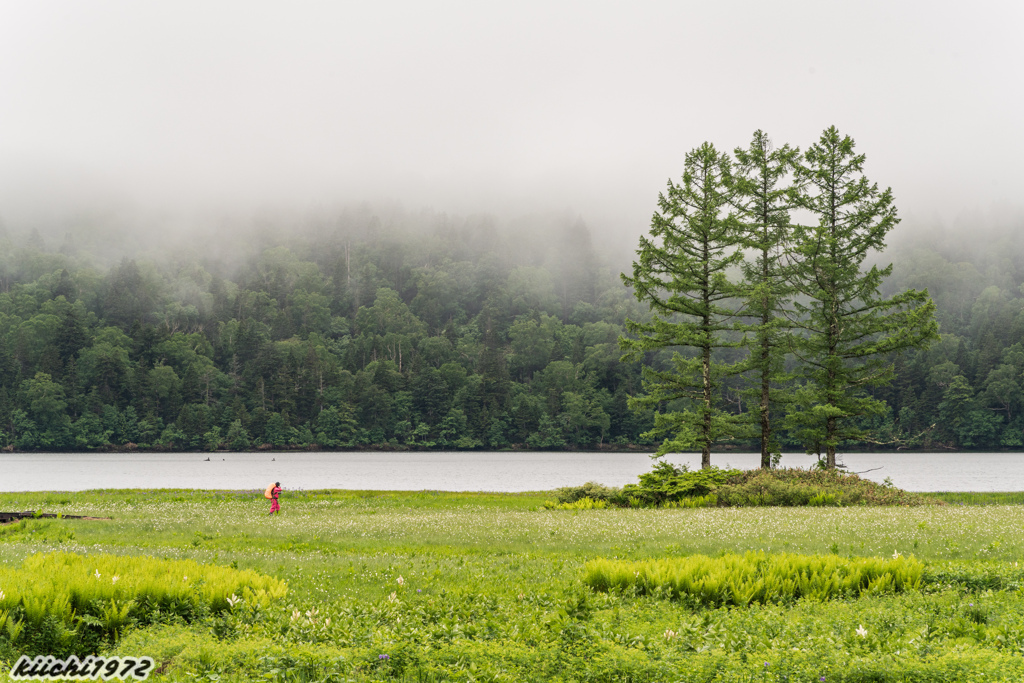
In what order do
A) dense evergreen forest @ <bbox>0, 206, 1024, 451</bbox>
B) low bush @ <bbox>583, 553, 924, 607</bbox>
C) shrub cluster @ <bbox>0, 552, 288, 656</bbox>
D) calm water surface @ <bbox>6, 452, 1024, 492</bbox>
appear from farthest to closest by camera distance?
Answer: dense evergreen forest @ <bbox>0, 206, 1024, 451</bbox> → calm water surface @ <bbox>6, 452, 1024, 492</bbox> → low bush @ <bbox>583, 553, 924, 607</bbox> → shrub cluster @ <bbox>0, 552, 288, 656</bbox>

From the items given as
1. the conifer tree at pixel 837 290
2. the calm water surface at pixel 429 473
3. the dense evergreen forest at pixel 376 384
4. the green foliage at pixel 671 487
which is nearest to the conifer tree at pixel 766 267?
the conifer tree at pixel 837 290

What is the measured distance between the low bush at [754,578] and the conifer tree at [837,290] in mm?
27807

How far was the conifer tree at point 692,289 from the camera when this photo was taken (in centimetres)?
3525

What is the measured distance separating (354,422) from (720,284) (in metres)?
106

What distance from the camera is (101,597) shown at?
8.28 meters

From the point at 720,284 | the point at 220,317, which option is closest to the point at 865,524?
the point at 720,284

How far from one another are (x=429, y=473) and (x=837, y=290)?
166 ft

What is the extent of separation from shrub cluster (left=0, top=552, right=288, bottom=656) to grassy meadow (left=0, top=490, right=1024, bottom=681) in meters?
0.04

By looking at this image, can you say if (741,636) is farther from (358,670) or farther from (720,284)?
(720,284)

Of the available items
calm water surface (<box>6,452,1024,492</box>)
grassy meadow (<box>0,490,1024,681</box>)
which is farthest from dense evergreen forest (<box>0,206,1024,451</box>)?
grassy meadow (<box>0,490,1024,681</box>)

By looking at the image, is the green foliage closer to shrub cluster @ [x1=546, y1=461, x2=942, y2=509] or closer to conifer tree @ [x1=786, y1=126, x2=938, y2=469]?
shrub cluster @ [x1=546, y1=461, x2=942, y2=509]

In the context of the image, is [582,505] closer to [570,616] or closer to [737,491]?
[737,491]

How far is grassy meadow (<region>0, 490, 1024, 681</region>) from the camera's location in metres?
6.64

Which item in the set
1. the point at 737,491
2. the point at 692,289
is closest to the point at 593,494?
the point at 737,491
